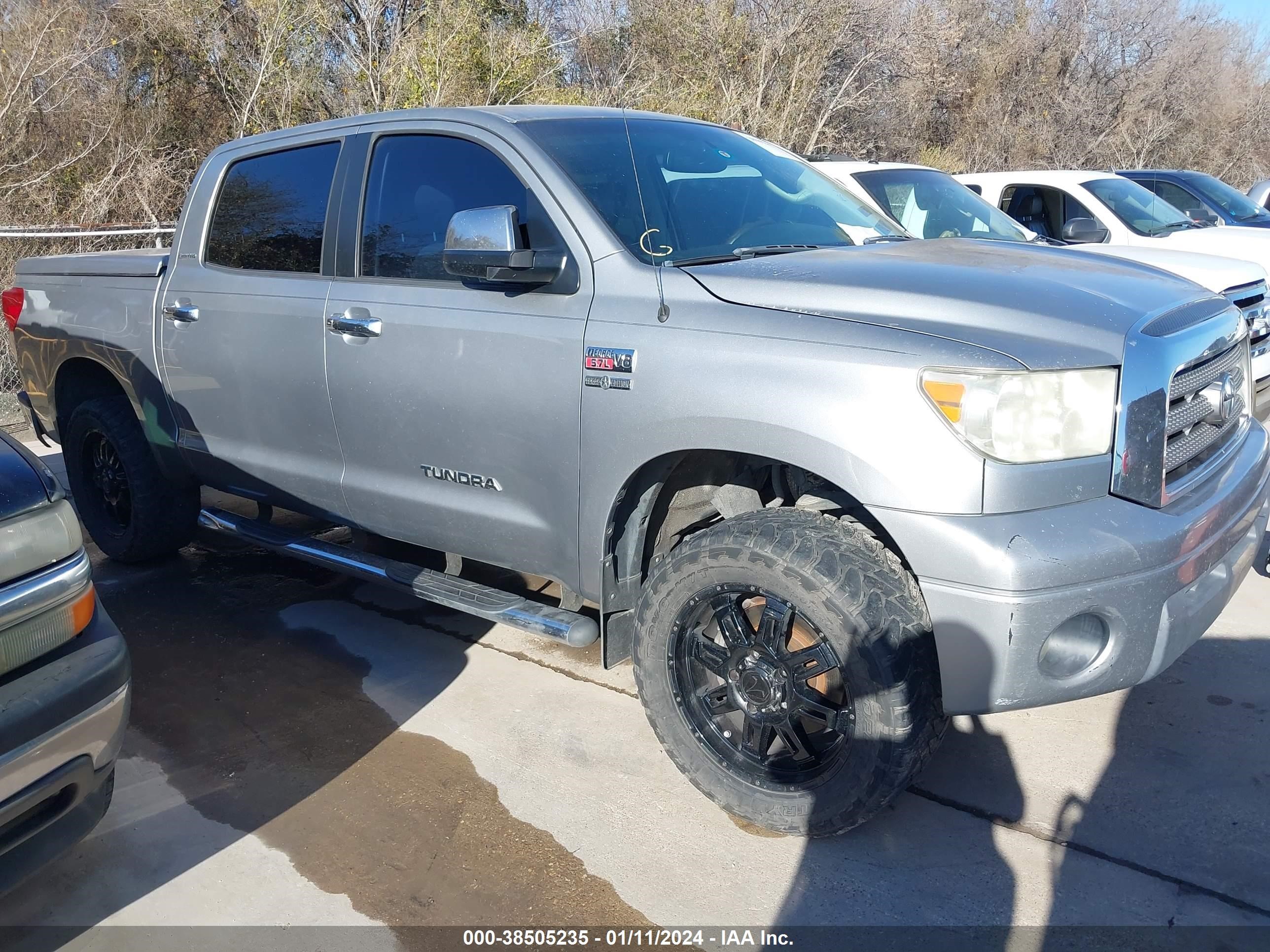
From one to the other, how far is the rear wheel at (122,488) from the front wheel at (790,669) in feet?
9.56

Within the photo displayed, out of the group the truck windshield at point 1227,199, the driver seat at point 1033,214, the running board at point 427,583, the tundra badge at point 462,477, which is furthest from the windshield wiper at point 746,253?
the truck windshield at point 1227,199

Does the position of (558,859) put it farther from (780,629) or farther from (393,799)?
(780,629)

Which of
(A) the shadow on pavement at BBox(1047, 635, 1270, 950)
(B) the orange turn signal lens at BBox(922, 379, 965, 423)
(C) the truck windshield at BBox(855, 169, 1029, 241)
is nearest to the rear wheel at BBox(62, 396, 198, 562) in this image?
(B) the orange turn signal lens at BBox(922, 379, 965, 423)

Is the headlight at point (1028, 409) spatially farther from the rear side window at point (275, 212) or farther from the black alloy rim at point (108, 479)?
the black alloy rim at point (108, 479)

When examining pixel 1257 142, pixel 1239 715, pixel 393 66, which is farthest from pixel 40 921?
pixel 1257 142

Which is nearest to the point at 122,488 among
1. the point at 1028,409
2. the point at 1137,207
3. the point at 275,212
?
the point at 275,212

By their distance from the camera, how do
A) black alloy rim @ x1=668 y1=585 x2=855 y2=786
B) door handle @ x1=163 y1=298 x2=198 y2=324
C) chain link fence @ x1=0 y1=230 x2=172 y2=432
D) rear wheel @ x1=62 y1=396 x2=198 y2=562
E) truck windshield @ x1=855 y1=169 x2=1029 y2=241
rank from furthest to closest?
chain link fence @ x1=0 y1=230 x2=172 y2=432 → truck windshield @ x1=855 y1=169 x2=1029 y2=241 → rear wheel @ x1=62 y1=396 x2=198 y2=562 → door handle @ x1=163 y1=298 x2=198 y2=324 → black alloy rim @ x1=668 y1=585 x2=855 y2=786

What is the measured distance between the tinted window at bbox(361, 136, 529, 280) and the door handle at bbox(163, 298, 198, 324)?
102cm

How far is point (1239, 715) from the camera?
3.61 m

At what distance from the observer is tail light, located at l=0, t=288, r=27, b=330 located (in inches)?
214

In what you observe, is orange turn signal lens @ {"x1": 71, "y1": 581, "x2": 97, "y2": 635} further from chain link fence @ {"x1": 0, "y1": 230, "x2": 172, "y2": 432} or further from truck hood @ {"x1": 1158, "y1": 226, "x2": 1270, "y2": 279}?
truck hood @ {"x1": 1158, "y1": 226, "x2": 1270, "y2": 279}

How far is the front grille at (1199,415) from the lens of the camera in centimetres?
283

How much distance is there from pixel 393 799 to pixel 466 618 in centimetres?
147

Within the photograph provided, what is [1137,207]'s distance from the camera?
887cm
